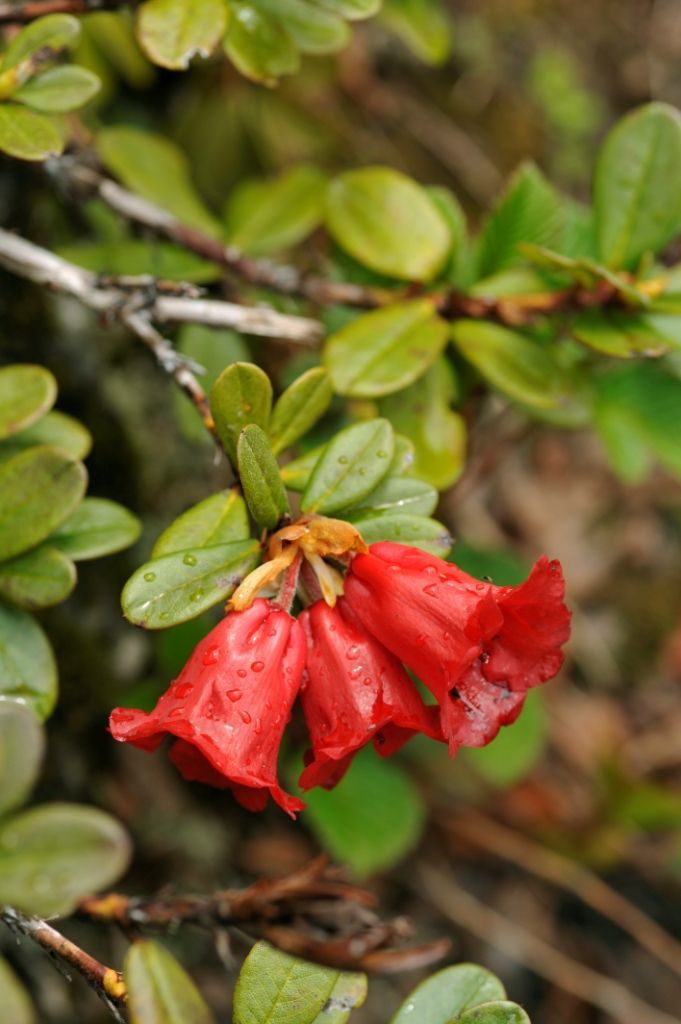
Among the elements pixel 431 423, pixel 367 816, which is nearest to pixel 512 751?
pixel 367 816

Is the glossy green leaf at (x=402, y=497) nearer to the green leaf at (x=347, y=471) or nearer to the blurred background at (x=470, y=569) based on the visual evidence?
the green leaf at (x=347, y=471)

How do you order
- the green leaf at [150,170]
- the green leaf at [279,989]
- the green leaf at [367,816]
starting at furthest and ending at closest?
the green leaf at [367,816] < the green leaf at [150,170] < the green leaf at [279,989]

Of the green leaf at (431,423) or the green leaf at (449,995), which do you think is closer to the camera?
the green leaf at (449,995)

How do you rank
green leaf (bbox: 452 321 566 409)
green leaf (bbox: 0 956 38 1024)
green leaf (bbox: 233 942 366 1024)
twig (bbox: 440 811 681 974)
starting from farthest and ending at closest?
1. twig (bbox: 440 811 681 974)
2. green leaf (bbox: 452 321 566 409)
3. green leaf (bbox: 233 942 366 1024)
4. green leaf (bbox: 0 956 38 1024)

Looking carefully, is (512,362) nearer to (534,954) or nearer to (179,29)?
(179,29)

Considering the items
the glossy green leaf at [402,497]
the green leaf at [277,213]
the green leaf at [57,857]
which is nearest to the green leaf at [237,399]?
the glossy green leaf at [402,497]

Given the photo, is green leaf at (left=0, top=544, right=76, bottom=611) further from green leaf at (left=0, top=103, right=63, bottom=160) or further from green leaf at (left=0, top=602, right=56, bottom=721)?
green leaf at (left=0, top=103, right=63, bottom=160)

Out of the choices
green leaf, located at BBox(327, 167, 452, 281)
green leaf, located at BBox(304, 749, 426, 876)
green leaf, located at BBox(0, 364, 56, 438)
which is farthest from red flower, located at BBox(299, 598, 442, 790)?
green leaf, located at BBox(304, 749, 426, 876)
